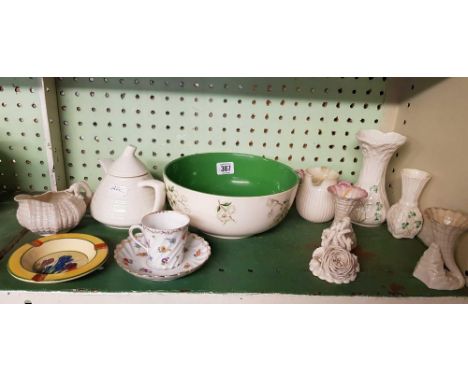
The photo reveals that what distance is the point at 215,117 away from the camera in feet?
3.42

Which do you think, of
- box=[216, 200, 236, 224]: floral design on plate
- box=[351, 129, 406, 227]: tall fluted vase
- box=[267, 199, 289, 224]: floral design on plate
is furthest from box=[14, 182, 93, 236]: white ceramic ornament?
box=[351, 129, 406, 227]: tall fluted vase

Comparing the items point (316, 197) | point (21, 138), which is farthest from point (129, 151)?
point (316, 197)

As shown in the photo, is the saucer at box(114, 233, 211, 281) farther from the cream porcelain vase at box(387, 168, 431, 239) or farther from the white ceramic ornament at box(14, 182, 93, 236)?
the cream porcelain vase at box(387, 168, 431, 239)

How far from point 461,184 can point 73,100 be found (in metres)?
0.98

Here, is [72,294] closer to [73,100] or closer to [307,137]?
[73,100]

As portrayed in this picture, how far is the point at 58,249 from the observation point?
0.82 meters

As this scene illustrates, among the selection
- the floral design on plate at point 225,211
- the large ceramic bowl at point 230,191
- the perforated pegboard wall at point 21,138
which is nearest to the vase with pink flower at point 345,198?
the large ceramic bowl at point 230,191

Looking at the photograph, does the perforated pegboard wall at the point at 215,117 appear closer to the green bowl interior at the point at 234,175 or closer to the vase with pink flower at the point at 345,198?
the green bowl interior at the point at 234,175

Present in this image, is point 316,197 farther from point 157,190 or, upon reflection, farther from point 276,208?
point 157,190

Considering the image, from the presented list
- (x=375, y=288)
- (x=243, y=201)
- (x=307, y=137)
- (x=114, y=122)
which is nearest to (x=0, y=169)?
(x=114, y=122)

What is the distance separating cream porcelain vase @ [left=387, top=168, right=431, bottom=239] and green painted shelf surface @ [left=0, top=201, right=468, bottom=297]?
25 mm

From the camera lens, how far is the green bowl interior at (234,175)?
40.3 inches

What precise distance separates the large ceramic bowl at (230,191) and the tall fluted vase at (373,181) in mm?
195

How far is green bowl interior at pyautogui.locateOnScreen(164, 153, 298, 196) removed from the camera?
1.02 m
